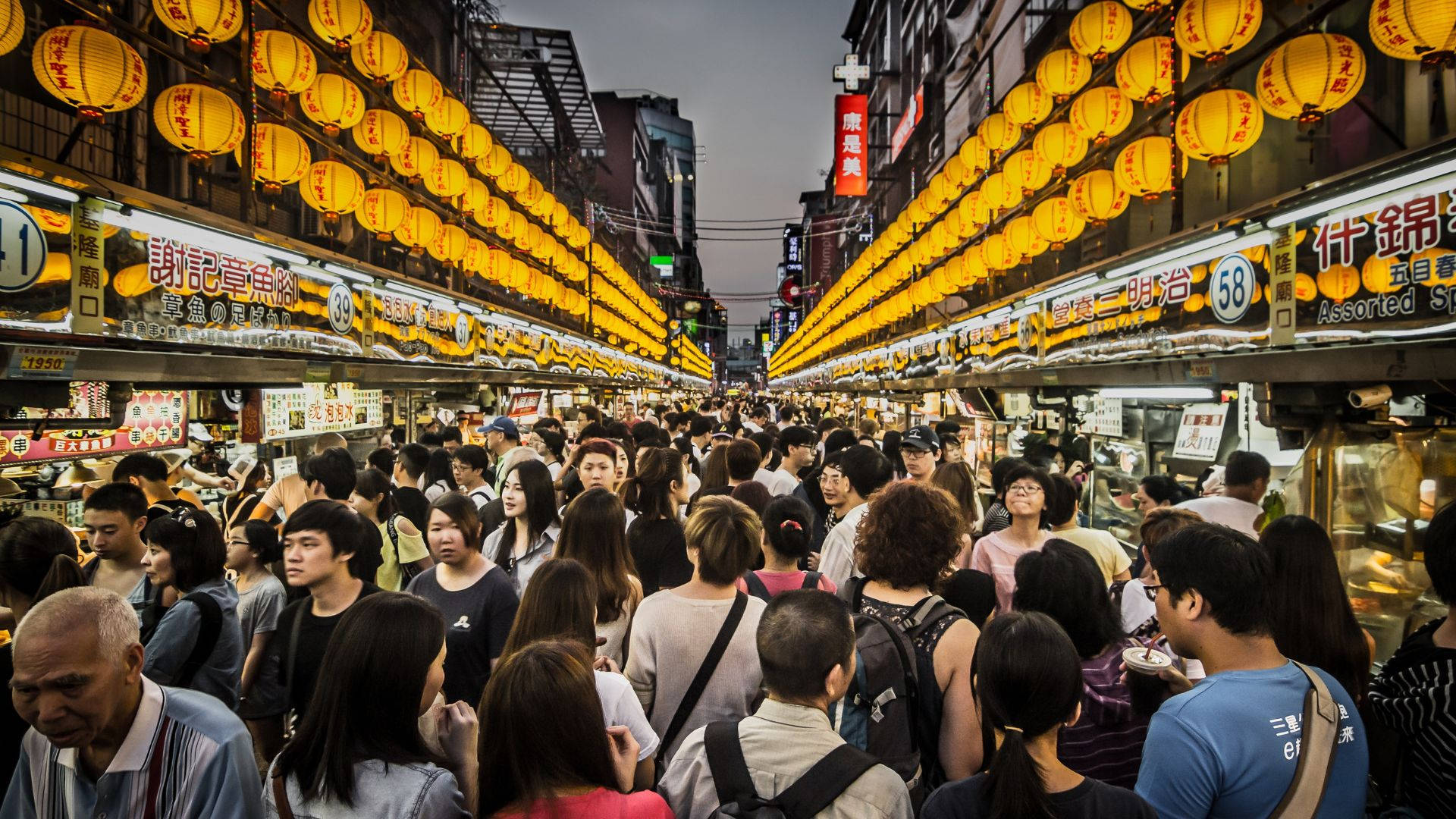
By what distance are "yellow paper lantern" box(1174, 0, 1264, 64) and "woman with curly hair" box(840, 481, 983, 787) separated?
5397 mm

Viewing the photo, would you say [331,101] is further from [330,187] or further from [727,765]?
[727,765]

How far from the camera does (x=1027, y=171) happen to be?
32.6 ft

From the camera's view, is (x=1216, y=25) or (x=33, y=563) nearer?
(x=33, y=563)

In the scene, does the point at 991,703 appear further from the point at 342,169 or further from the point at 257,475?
the point at 342,169

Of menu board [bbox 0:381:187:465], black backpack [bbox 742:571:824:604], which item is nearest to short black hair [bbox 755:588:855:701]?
black backpack [bbox 742:571:824:604]

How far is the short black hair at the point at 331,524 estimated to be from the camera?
3834 mm

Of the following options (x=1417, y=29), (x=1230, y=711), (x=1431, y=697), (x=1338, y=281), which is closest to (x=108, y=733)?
(x=1230, y=711)

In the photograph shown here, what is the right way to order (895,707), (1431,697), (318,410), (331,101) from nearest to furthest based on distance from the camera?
(1431,697)
(895,707)
(331,101)
(318,410)

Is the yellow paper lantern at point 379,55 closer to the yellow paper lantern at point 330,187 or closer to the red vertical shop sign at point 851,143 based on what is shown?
the yellow paper lantern at point 330,187

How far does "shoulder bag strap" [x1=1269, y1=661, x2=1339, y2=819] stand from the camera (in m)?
2.20

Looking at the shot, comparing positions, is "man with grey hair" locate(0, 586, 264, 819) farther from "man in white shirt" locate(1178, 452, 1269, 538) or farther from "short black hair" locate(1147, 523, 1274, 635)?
"man in white shirt" locate(1178, 452, 1269, 538)

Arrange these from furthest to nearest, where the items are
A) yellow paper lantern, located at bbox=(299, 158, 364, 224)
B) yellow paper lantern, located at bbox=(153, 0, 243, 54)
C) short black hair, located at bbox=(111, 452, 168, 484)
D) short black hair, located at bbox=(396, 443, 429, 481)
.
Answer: yellow paper lantern, located at bbox=(299, 158, 364, 224) < short black hair, located at bbox=(396, 443, 429, 481) < short black hair, located at bbox=(111, 452, 168, 484) < yellow paper lantern, located at bbox=(153, 0, 243, 54)

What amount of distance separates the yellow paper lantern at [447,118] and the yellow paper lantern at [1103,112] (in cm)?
795

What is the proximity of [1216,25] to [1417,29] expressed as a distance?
1.87 metres
